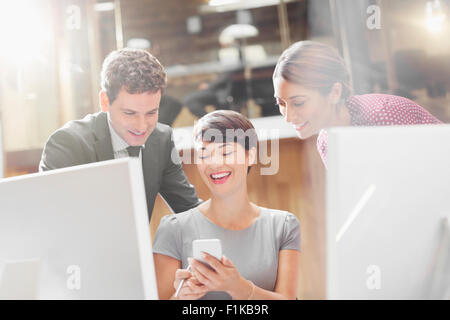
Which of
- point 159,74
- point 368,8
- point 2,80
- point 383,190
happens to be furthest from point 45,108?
point 383,190

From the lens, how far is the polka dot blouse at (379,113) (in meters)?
1.42

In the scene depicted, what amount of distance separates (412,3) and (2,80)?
74.9 inches

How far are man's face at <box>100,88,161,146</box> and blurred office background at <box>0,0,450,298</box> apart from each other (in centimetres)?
7

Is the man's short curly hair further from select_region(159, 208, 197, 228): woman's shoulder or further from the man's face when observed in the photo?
select_region(159, 208, 197, 228): woman's shoulder

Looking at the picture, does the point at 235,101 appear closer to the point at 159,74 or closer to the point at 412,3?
the point at 159,74

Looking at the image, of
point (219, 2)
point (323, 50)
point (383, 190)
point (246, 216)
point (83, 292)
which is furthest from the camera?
point (219, 2)

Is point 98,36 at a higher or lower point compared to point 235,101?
higher

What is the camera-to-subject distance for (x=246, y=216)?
136 cm

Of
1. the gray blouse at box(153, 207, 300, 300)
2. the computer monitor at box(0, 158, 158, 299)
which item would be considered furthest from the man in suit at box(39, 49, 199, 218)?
the computer monitor at box(0, 158, 158, 299)

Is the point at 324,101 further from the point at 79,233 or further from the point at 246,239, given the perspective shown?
the point at 79,233

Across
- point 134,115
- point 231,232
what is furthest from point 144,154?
point 231,232

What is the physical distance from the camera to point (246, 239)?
1323 mm

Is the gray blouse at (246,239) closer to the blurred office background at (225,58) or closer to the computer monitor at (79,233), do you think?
the blurred office background at (225,58)

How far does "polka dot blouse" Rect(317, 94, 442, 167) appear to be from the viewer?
4.66ft
